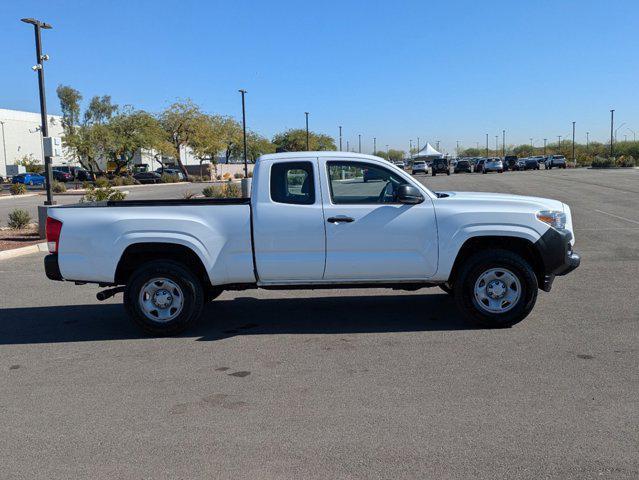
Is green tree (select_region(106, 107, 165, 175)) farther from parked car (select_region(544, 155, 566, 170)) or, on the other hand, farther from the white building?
parked car (select_region(544, 155, 566, 170))

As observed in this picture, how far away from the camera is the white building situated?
250 feet

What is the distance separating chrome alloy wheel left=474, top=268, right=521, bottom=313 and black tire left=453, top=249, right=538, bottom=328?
0.05m

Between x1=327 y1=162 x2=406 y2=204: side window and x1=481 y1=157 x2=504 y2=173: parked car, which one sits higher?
x1=481 y1=157 x2=504 y2=173: parked car

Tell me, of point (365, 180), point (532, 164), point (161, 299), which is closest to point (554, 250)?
point (365, 180)

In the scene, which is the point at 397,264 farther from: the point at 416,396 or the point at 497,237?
the point at 416,396

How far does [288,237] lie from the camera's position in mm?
6691

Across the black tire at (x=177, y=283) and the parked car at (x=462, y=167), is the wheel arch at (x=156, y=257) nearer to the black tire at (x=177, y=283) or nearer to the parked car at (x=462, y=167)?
→ the black tire at (x=177, y=283)

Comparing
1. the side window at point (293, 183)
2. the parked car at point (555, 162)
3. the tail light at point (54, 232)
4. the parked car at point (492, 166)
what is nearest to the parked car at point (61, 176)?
the parked car at point (492, 166)

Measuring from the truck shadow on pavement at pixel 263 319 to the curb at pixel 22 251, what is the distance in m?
5.29

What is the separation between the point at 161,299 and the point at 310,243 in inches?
69.6

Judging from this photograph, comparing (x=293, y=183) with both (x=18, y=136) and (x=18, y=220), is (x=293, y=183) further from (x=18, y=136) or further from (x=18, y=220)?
(x=18, y=136)

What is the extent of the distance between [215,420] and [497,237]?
3.84 metres

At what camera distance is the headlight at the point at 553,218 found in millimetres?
6820

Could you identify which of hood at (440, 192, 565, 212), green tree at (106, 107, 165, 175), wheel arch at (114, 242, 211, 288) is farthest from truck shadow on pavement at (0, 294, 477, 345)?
green tree at (106, 107, 165, 175)
